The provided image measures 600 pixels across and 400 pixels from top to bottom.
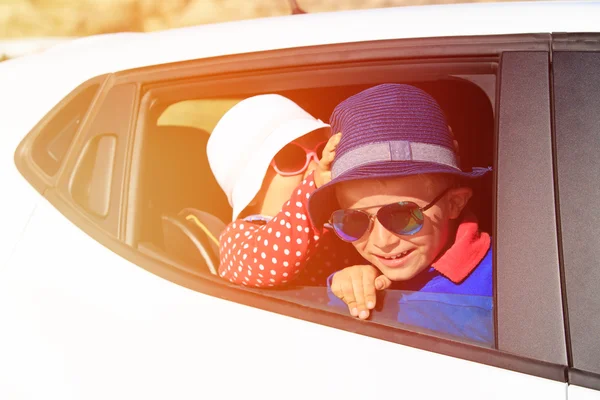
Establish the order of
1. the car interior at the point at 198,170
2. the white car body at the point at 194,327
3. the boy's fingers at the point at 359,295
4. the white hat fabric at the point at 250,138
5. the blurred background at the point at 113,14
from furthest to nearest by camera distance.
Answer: the blurred background at the point at 113,14
the white hat fabric at the point at 250,138
the car interior at the point at 198,170
the boy's fingers at the point at 359,295
the white car body at the point at 194,327

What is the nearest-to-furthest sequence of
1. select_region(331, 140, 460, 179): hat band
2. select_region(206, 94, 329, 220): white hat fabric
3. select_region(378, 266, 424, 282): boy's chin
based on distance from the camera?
select_region(331, 140, 460, 179): hat band → select_region(378, 266, 424, 282): boy's chin → select_region(206, 94, 329, 220): white hat fabric

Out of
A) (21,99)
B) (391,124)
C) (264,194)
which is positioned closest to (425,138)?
(391,124)

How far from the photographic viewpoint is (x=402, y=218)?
160cm

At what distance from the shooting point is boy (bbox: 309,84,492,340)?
161cm

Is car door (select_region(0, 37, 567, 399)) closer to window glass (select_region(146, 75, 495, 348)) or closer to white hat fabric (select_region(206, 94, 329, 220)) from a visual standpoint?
window glass (select_region(146, 75, 495, 348))

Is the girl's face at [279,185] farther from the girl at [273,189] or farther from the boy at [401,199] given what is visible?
the boy at [401,199]

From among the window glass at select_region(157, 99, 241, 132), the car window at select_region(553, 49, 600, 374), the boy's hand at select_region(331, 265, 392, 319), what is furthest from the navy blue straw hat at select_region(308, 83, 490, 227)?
the window glass at select_region(157, 99, 241, 132)

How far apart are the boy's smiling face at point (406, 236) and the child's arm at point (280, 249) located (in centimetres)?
16

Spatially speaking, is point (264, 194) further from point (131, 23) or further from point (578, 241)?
point (131, 23)

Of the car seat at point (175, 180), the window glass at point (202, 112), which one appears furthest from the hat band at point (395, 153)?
the window glass at point (202, 112)

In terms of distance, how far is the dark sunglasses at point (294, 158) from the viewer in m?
2.19

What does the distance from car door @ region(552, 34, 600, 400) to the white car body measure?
0.23 feet

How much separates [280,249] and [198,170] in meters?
0.76

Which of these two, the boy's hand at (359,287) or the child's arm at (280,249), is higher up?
the child's arm at (280,249)
